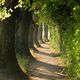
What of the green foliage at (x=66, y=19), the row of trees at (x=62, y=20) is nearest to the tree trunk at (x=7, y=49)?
the row of trees at (x=62, y=20)

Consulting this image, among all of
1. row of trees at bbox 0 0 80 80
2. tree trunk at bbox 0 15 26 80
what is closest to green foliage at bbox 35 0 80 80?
row of trees at bbox 0 0 80 80

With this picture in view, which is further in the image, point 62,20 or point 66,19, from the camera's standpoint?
point 62,20

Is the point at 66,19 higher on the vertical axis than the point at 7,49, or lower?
higher

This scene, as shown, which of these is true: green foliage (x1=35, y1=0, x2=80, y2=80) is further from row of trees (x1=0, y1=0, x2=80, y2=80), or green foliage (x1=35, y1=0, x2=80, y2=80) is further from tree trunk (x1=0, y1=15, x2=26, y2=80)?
tree trunk (x1=0, y1=15, x2=26, y2=80)

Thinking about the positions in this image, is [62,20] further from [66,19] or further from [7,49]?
[7,49]

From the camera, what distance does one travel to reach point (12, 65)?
11.0 meters

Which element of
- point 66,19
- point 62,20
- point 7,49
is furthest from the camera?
point 62,20

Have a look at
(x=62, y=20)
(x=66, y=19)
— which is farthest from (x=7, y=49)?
(x=62, y=20)

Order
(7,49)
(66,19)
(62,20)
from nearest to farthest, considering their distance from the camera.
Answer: (7,49) → (66,19) → (62,20)

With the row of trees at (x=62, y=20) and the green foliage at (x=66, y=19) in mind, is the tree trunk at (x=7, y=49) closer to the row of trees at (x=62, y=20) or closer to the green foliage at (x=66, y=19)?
the row of trees at (x=62, y=20)

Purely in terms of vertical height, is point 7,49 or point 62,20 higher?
point 62,20

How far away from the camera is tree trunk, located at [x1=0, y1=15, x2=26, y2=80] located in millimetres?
10383

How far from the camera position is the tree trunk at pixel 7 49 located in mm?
10383

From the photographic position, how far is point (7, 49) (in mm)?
10648
